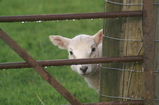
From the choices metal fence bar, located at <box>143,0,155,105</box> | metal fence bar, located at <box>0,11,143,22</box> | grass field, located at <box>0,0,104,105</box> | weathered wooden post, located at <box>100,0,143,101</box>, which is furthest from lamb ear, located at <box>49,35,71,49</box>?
metal fence bar, located at <box>143,0,155,105</box>

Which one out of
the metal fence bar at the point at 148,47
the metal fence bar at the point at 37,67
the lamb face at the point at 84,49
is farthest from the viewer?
the lamb face at the point at 84,49

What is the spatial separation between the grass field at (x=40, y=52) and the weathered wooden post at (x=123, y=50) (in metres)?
1.27

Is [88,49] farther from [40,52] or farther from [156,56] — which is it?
[40,52]

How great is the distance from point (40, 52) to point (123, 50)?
5268mm

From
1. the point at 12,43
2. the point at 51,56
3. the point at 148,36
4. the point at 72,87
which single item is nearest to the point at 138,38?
the point at 148,36

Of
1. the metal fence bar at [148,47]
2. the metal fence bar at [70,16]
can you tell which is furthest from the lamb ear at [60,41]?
the metal fence bar at [148,47]

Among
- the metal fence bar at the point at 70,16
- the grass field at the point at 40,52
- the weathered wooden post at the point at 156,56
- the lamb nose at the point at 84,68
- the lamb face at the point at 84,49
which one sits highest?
the metal fence bar at the point at 70,16

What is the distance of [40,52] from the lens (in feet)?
29.8

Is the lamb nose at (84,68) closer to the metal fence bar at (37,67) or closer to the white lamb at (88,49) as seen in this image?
the white lamb at (88,49)

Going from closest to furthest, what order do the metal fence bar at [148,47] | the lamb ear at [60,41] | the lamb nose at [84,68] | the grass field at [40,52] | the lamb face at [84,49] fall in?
the metal fence bar at [148,47]
the lamb nose at [84,68]
the lamb face at [84,49]
the lamb ear at [60,41]
the grass field at [40,52]

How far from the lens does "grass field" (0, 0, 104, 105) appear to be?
613cm

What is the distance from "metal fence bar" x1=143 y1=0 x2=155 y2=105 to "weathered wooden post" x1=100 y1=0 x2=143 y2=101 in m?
0.12

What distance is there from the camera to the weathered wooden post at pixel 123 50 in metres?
3.89

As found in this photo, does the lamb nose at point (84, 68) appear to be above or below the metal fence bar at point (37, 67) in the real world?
below
